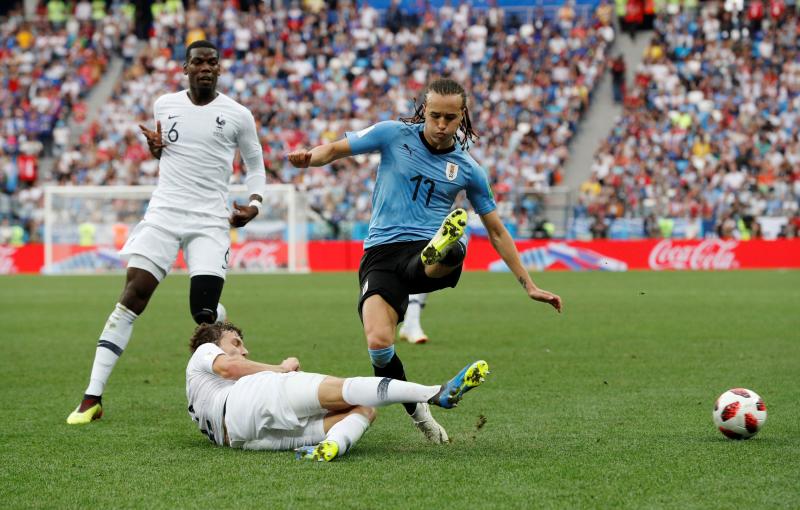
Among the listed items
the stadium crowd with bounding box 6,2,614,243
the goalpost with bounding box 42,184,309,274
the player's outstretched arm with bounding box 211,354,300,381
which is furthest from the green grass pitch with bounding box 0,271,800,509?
the stadium crowd with bounding box 6,2,614,243

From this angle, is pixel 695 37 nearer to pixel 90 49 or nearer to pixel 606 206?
pixel 606 206

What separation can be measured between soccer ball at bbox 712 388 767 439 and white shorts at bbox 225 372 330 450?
7.59ft

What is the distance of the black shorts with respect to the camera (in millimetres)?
6559

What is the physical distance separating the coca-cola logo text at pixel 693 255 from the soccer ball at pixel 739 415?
24521 millimetres

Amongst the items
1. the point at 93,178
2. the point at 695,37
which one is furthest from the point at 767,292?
the point at 93,178

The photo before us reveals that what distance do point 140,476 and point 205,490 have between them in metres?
0.56

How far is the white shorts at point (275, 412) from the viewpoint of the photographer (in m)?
6.10

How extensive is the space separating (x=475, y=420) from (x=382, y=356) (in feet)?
4.25

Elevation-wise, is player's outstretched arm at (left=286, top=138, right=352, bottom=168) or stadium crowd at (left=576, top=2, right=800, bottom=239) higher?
player's outstretched arm at (left=286, top=138, right=352, bottom=168)

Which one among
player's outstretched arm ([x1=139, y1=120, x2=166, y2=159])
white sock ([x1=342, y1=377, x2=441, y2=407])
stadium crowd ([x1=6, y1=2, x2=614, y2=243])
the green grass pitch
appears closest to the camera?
the green grass pitch

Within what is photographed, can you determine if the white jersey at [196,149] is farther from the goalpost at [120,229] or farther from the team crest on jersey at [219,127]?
the goalpost at [120,229]

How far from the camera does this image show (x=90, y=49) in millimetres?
41062

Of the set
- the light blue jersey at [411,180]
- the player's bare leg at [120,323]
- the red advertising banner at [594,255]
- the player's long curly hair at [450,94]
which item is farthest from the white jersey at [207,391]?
the red advertising banner at [594,255]

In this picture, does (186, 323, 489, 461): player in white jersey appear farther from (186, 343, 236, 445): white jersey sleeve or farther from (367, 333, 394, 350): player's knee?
(367, 333, 394, 350): player's knee
